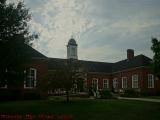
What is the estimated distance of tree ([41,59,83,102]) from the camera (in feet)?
75.3

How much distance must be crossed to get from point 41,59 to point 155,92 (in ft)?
66.8

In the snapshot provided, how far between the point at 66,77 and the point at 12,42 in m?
7.22

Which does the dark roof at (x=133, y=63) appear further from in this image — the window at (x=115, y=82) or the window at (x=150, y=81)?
the window at (x=150, y=81)

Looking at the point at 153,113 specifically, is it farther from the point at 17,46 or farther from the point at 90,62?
the point at 90,62

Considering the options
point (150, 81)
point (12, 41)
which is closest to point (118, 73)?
point (150, 81)

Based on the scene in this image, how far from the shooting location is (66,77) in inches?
905

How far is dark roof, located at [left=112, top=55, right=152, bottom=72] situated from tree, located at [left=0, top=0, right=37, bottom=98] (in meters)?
28.2

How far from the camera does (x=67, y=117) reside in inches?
666

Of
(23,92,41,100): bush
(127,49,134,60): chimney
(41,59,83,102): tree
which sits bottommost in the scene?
(23,92,41,100): bush

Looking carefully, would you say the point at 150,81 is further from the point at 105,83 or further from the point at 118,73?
the point at 105,83

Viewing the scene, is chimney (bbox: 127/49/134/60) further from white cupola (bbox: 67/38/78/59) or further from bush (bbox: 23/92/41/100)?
bush (bbox: 23/92/41/100)

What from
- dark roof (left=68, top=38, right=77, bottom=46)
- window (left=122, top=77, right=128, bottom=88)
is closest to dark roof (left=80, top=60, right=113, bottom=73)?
dark roof (left=68, top=38, right=77, bottom=46)

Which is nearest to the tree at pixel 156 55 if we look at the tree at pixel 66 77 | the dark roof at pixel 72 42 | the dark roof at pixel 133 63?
the tree at pixel 66 77

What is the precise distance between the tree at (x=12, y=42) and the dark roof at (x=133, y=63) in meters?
28.2
